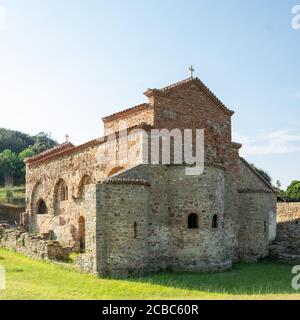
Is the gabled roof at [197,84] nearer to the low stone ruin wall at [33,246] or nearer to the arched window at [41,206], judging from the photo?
the low stone ruin wall at [33,246]

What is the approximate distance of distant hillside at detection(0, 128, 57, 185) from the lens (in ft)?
173

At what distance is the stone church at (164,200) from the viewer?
1441 cm

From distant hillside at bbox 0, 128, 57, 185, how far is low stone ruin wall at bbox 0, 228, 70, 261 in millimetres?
31414

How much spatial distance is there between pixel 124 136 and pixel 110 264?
5350mm

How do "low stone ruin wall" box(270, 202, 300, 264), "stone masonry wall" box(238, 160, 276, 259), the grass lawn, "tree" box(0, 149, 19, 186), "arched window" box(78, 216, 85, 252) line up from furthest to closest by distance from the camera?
"tree" box(0, 149, 19, 186) → "arched window" box(78, 216, 85, 252) → "stone masonry wall" box(238, 160, 276, 259) → "low stone ruin wall" box(270, 202, 300, 264) → the grass lawn

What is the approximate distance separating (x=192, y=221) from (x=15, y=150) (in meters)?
56.5

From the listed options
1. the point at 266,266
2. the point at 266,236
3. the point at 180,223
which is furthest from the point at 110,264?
the point at 266,236

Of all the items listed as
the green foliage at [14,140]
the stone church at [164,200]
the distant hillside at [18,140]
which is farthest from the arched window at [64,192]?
the green foliage at [14,140]

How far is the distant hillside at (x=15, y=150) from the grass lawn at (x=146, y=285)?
37630 millimetres

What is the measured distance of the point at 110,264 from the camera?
14156 millimetres

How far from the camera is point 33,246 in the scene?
18391mm

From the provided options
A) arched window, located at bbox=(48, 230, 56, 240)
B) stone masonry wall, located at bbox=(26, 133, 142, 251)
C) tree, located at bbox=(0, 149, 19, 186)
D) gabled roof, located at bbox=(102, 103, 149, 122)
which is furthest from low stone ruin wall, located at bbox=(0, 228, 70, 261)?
tree, located at bbox=(0, 149, 19, 186)

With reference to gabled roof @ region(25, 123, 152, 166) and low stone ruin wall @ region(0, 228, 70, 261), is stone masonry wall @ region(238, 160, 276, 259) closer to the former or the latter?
gabled roof @ region(25, 123, 152, 166)
